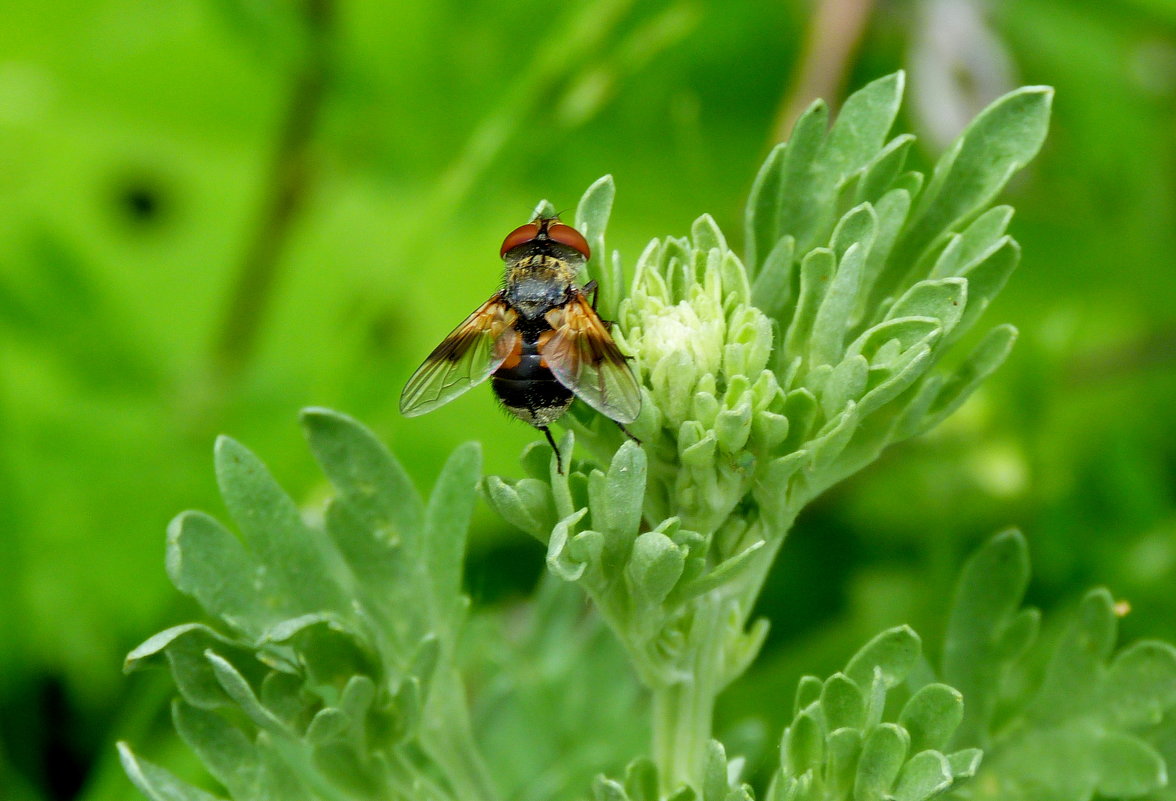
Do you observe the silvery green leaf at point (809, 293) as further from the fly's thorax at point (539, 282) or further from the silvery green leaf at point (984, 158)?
the fly's thorax at point (539, 282)

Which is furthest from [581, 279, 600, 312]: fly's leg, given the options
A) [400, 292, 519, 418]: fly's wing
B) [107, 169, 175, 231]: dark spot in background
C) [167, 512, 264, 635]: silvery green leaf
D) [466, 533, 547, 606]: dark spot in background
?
[107, 169, 175, 231]: dark spot in background

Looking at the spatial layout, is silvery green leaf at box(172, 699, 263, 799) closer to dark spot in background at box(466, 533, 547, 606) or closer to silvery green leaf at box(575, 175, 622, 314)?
silvery green leaf at box(575, 175, 622, 314)

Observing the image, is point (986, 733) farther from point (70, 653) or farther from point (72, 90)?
point (72, 90)

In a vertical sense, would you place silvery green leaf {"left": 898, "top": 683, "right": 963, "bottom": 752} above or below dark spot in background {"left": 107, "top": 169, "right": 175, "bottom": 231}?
below

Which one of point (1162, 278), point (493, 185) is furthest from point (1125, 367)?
point (493, 185)

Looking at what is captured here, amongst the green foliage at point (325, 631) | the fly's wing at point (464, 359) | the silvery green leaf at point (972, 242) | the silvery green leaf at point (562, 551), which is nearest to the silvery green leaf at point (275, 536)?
the green foliage at point (325, 631)

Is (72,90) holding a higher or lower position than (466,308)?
higher
